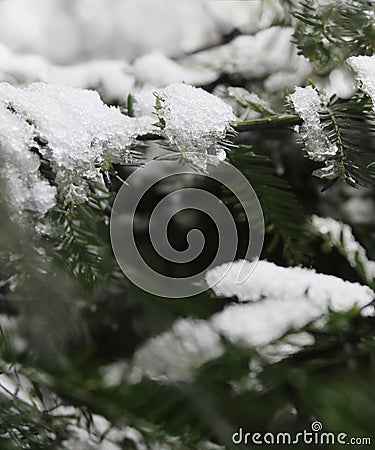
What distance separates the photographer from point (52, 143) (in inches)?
10.9

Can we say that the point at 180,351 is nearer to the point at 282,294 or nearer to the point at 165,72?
the point at 282,294

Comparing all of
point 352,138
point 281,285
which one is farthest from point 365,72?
point 281,285

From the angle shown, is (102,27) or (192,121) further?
(102,27)

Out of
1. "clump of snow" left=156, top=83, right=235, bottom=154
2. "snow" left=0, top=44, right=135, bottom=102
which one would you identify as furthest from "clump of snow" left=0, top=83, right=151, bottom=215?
"snow" left=0, top=44, right=135, bottom=102

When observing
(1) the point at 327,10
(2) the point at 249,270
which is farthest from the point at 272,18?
(2) the point at 249,270

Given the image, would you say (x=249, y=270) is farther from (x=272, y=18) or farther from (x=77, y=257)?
(x=272, y=18)

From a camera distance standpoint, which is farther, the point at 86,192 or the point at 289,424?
the point at 289,424

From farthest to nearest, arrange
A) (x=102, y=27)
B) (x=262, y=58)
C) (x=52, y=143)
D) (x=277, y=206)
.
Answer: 1. (x=102, y=27)
2. (x=262, y=58)
3. (x=277, y=206)
4. (x=52, y=143)

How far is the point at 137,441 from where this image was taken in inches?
16.2

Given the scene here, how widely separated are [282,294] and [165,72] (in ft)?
0.98

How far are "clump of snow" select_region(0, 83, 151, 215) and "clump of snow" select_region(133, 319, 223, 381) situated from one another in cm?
18

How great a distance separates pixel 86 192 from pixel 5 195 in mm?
38

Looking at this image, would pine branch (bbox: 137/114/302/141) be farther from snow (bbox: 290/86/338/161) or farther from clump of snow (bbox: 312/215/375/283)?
clump of snow (bbox: 312/215/375/283)

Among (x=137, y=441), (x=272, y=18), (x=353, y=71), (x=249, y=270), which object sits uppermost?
(x=272, y=18)
